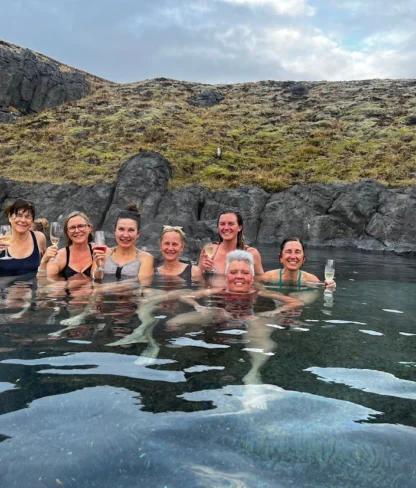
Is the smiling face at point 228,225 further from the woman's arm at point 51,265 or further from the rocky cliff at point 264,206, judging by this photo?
the rocky cliff at point 264,206

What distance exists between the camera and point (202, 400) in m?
3.34

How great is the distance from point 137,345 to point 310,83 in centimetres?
5499

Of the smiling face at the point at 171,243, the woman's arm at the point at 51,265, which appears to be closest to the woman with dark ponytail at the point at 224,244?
the smiling face at the point at 171,243

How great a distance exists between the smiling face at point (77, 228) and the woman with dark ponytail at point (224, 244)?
7.18 ft

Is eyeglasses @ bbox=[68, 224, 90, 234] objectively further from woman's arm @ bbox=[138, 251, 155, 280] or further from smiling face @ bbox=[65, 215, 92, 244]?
woman's arm @ bbox=[138, 251, 155, 280]

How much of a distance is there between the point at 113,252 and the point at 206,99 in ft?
147

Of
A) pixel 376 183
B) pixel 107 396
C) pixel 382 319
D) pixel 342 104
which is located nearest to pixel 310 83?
pixel 342 104

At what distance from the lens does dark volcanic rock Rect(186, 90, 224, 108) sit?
49753 millimetres

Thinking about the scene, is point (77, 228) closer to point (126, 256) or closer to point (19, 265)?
point (126, 256)

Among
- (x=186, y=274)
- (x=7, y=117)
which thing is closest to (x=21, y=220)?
(x=186, y=274)

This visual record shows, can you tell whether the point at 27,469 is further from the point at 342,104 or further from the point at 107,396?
the point at 342,104

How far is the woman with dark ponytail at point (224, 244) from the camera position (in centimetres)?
883

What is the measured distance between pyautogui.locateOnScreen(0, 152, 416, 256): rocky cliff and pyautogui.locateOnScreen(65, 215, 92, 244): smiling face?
46.5ft

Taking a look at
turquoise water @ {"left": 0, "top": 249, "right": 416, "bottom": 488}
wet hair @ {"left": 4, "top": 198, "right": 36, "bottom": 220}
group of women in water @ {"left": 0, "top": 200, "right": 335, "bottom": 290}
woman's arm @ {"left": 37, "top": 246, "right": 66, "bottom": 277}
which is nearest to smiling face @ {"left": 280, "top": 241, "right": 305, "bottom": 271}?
group of women in water @ {"left": 0, "top": 200, "right": 335, "bottom": 290}
